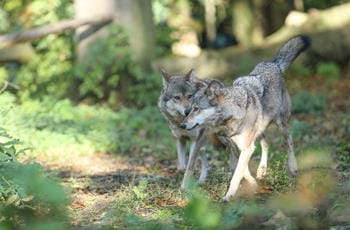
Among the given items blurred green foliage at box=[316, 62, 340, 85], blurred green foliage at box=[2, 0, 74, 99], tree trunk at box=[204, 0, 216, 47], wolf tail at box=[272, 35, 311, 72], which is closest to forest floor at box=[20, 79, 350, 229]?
wolf tail at box=[272, 35, 311, 72]

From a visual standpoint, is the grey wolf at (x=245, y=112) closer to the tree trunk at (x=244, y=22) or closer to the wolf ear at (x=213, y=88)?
the wolf ear at (x=213, y=88)

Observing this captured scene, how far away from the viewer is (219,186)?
7238 mm

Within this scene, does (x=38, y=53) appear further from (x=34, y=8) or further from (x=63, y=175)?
(x=63, y=175)

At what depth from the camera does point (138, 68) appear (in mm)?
15172

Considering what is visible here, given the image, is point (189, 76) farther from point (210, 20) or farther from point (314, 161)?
point (210, 20)

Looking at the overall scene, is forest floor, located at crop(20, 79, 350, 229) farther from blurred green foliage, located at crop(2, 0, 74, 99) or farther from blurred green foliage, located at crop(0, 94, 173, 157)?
blurred green foliage, located at crop(2, 0, 74, 99)

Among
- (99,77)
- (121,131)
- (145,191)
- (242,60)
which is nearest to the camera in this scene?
(145,191)

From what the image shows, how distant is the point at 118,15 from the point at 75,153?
5.72m

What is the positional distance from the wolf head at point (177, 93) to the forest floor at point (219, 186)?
0.83 meters

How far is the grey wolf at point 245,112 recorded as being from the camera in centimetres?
678

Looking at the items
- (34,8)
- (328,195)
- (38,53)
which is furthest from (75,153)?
(34,8)

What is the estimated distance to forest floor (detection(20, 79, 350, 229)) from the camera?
179 inches

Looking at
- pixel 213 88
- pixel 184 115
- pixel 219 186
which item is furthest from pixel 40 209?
pixel 184 115

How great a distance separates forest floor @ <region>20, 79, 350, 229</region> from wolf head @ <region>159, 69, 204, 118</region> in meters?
0.83
